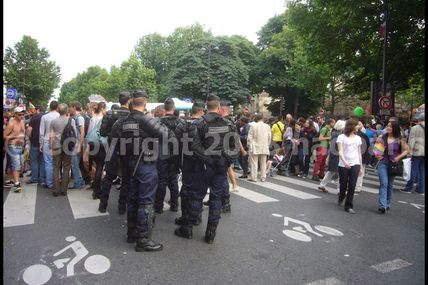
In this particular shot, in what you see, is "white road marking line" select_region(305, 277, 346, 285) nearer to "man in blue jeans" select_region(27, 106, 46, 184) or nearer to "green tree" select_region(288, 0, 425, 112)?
"man in blue jeans" select_region(27, 106, 46, 184)

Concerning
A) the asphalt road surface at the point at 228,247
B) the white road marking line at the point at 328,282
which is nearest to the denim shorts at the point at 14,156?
the asphalt road surface at the point at 228,247

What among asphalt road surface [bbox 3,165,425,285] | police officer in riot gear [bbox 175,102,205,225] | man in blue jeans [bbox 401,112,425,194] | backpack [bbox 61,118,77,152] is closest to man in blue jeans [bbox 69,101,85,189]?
backpack [bbox 61,118,77,152]

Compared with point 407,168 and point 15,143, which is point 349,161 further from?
point 15,143

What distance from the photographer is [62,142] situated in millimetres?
7199

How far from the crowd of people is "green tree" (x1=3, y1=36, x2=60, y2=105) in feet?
142

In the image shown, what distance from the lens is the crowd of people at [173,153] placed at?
4449 millimetres

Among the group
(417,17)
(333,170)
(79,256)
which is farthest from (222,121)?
(417,17)

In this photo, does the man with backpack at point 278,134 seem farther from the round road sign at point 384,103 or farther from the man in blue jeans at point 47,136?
the man in blue jeans at point 47,136

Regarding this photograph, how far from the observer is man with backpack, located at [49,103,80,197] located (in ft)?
23.6

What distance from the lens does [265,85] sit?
39.2 metres

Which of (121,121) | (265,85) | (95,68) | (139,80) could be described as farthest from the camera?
(95,68)

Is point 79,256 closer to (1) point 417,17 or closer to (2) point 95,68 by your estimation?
(1) point 417,17

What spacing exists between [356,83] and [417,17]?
662cm

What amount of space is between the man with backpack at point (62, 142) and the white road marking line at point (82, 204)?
323 mm
